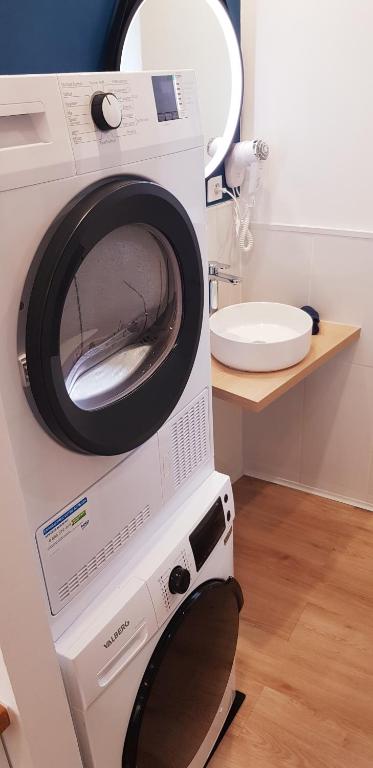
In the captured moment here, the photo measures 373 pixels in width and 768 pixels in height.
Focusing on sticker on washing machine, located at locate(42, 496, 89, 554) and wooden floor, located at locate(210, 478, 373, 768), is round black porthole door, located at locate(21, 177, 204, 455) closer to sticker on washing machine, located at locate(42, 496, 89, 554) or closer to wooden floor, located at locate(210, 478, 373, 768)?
sticker on washing machine, located at locate(42, 496, 89, 554)

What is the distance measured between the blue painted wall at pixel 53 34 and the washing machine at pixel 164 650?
1.00 metres

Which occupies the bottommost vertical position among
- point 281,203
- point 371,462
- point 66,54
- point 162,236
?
point 371,462

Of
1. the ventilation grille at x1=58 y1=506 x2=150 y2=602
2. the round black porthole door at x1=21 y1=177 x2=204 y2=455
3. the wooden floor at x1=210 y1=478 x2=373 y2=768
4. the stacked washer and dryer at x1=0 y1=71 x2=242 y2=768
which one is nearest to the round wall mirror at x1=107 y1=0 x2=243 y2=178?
the stacked washer and dryer at x1=0 y1=71 x2=242 y2=768

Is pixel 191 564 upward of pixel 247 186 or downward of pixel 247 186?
downward

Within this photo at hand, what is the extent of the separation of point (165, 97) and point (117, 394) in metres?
0.51

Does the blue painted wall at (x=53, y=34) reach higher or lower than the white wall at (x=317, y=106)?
higher

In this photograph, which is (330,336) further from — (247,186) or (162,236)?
(162,236)

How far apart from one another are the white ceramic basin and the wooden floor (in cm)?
78

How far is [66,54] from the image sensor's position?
1364mm

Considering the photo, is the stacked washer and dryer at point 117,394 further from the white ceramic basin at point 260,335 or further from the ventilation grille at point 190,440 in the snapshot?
the white ceramic basin at point 260,335

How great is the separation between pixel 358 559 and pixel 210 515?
1.08 meters

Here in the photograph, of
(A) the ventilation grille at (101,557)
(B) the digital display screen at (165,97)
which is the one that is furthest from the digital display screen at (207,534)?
(B) the digital display screen at (165,97)

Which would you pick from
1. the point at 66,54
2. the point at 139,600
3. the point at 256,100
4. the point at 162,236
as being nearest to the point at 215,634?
the point at 139,600

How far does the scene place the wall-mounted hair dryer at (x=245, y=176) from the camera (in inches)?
78.0
